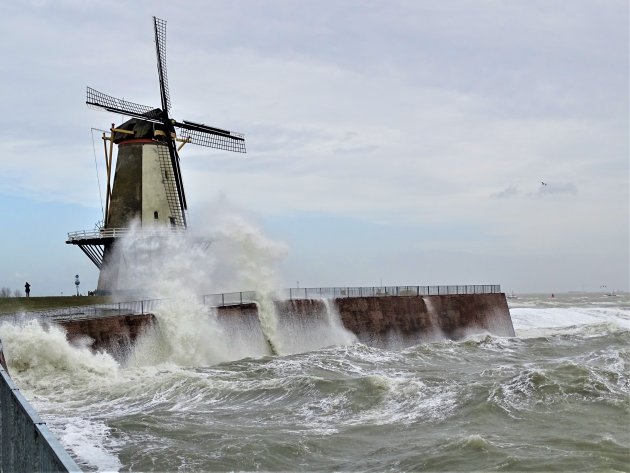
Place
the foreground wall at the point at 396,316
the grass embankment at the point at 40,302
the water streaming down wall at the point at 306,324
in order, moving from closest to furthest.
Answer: the water streaming down wall at the point at 306,324 → the grass embankment at the point at 40,302 → the foreground wall at the point at 396,316

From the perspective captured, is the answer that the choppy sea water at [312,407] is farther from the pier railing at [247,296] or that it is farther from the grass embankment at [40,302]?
the grass embankment at [40,302]

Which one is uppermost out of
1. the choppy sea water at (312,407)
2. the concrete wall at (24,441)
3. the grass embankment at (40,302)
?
the grass embankment at (40,302)

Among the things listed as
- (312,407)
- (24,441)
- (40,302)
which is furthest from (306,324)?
(24,441)

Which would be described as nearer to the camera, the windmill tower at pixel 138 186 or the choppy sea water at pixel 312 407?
the choppy sea water at pixel 312 407

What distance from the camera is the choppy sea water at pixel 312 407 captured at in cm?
1095

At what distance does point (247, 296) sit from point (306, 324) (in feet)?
7.90

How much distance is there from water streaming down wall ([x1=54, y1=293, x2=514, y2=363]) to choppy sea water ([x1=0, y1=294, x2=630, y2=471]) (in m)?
0.14

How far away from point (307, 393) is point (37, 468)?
1210 cm

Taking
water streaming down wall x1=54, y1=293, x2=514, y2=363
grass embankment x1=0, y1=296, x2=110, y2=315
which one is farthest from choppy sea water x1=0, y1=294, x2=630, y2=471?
grass embankment x1=0, y1=296, x2=110, y2=315

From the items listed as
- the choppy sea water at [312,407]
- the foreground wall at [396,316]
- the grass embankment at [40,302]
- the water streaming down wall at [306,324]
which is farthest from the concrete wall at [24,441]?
the grass embankment at [40,302]

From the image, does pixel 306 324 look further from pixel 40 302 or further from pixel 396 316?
pixel 40 302

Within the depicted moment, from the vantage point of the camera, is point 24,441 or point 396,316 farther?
point 396,316

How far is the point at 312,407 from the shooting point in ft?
49.3

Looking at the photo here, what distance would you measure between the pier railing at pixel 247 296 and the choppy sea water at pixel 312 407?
142 cm
